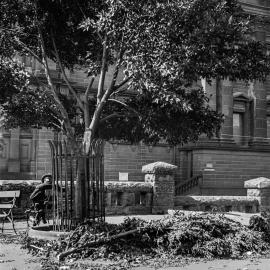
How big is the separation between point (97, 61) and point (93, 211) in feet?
11.5

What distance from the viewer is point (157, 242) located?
1000cm

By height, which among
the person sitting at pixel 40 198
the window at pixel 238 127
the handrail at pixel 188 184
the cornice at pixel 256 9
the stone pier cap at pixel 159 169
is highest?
the cornice at pixel 256 9

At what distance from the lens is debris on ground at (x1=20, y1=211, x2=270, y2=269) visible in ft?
31.2

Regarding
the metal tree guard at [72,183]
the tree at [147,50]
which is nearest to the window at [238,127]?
the tree at [147,50]

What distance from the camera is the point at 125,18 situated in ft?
33.9

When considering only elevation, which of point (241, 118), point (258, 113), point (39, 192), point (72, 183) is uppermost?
point (258, 113)

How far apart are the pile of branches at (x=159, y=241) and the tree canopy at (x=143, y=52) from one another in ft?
6.88

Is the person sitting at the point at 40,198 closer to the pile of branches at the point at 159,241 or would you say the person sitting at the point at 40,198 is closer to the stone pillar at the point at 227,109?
the pile of branches at the point at 159,241

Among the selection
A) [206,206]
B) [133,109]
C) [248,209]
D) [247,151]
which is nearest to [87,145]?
[133,109]

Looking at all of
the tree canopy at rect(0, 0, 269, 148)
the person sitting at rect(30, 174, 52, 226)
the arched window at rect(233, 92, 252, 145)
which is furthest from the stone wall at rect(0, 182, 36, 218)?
the arched window at rect(233, 92, 252, 145)

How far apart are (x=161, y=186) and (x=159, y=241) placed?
834 centimetres

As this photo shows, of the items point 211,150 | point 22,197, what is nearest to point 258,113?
point 211,150

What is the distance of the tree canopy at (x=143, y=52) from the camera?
32.1 ft

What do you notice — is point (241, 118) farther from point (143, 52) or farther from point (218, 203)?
point (143, 52)
